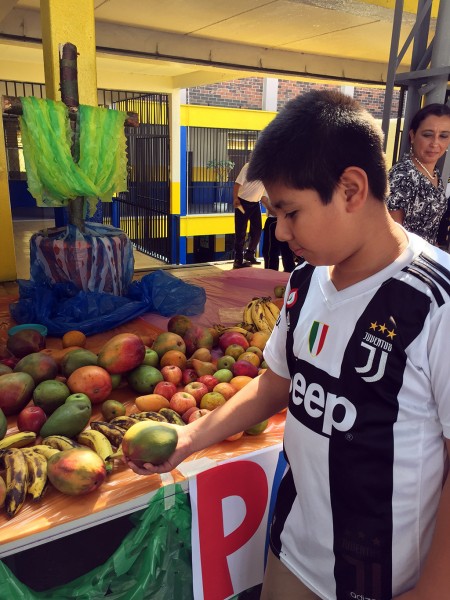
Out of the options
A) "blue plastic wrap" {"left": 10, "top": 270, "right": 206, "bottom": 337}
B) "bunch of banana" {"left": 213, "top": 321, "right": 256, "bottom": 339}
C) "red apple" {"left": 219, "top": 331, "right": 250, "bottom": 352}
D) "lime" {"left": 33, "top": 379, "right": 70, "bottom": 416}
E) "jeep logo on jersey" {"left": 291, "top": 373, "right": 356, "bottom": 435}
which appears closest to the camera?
"jeep logo on jersey" {"left": 291, "top": 373, "right": 356, "bottom": 435}

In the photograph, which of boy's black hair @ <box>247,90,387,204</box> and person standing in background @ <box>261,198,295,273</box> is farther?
person standing in background @ <box>261,198,295,273</box>

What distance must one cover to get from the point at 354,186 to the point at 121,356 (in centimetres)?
130

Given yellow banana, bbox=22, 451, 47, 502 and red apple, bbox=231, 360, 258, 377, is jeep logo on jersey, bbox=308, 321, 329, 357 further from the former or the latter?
red apple, bbox=231, 360, 258, 377

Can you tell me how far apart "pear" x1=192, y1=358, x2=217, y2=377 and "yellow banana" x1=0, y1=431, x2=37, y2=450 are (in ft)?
2.36

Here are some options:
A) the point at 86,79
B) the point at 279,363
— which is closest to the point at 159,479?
the point at 279,363

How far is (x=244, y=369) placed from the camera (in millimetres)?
2096

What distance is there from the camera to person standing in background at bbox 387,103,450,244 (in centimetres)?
305

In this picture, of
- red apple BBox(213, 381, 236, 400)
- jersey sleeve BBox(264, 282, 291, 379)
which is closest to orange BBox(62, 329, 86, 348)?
red apple BBox(213, 381, 236, 400)

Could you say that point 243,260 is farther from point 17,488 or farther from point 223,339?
point 17,488

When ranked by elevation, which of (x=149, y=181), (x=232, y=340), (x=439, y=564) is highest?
(x=149, y=181)

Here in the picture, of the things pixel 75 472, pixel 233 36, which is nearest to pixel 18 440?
pixel 75 472

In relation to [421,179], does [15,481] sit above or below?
below

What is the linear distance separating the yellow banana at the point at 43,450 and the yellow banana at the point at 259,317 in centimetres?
140

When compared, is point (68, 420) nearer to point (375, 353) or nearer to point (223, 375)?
point (223, 375)
